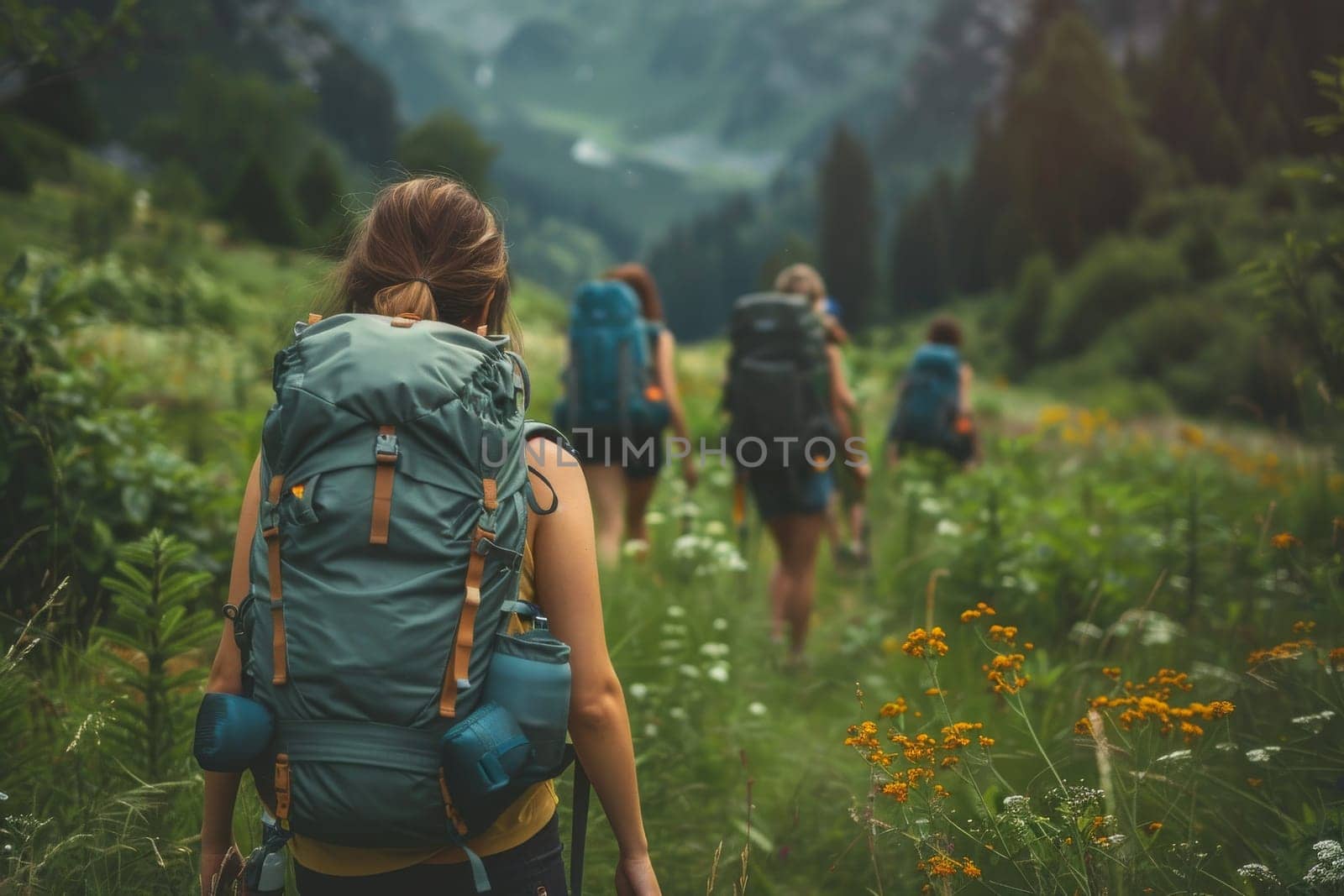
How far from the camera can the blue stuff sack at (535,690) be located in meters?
1.51

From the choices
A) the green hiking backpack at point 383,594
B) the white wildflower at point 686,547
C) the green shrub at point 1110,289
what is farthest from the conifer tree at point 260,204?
the green hiking backpack at point 383,594

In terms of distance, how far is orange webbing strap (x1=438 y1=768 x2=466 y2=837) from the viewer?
4.77ft

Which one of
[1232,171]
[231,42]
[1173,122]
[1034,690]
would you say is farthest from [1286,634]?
→ [231,42]

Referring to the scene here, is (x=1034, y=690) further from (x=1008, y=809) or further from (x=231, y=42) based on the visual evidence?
(x=231, y=42)

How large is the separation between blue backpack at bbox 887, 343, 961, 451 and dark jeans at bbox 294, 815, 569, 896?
6996mm

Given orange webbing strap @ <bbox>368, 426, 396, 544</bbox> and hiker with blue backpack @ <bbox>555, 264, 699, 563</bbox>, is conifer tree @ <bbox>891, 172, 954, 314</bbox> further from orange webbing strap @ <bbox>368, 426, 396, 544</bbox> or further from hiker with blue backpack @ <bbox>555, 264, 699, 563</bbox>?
orange webbing strap @ <bbox>368, 426, 396, 544</bbox>

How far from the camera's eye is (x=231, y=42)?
93.4 meters

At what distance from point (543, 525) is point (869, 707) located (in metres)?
Answer: 2.98

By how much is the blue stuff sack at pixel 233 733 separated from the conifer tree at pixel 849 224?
66.0m

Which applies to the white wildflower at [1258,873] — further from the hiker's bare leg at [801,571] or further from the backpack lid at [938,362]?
the backpack lid at [938,362]

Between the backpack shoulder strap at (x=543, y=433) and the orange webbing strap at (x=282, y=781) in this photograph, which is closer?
the orange webbing strap at (x=282, y=781)

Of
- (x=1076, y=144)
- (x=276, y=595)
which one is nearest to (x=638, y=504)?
(x=276, y=595)

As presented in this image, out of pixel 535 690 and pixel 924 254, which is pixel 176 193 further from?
pixel 924 254

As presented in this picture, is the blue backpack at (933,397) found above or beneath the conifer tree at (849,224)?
beneath
